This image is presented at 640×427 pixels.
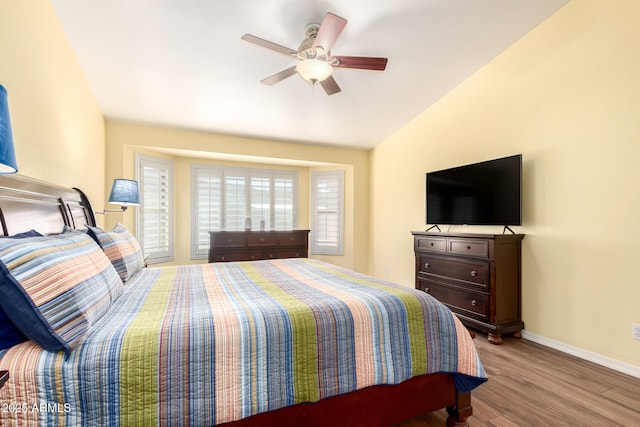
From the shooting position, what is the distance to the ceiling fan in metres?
1.97

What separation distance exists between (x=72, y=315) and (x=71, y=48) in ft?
8.59

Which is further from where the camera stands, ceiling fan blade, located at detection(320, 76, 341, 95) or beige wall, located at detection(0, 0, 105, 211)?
ceiling fan blade, located at detection(320, 76, 341, 95)

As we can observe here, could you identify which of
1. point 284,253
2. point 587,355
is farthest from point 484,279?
point 284,253

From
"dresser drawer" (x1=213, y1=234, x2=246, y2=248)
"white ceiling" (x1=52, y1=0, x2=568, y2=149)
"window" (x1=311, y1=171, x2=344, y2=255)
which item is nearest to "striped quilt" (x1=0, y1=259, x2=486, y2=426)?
"white ceiling" (x1=52, y1=0, x2=568, y2=149)

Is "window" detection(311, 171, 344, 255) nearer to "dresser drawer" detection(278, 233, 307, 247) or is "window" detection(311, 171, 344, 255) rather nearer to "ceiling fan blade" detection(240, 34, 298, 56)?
"dresser drawer" detection(278, 233, 307, 247)

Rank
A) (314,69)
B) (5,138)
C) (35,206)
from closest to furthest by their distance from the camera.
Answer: (5,138) < (35,206) < (314,69)

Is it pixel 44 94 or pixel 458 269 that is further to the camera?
pixel 458 269

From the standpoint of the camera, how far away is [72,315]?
3.31 feet

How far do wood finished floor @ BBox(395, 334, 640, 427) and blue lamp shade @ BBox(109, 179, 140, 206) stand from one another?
3047mm

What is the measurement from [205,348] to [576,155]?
10.3 feet

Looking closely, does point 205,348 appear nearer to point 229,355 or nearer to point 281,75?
point 229,355

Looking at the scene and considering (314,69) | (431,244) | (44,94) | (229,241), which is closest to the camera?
(44,94)

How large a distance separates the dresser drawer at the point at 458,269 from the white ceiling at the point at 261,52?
2.10 m

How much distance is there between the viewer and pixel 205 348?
3.52 ft
